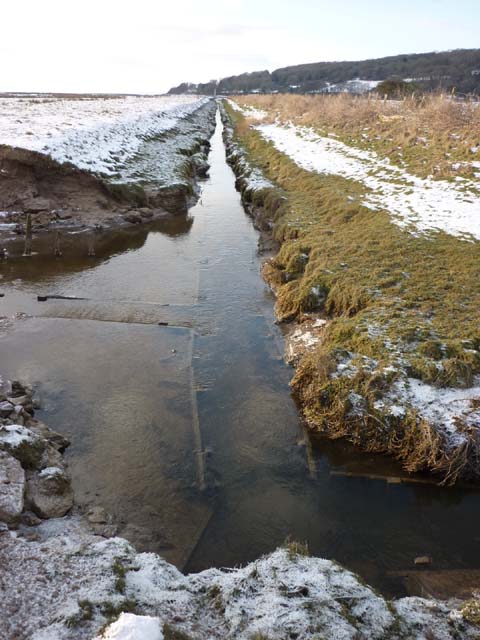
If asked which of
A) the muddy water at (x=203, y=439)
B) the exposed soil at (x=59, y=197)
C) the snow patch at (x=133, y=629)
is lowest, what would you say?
the muddy water at (x=203, y=439)

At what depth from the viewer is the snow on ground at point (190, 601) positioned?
4695 millimetres

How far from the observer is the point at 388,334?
1007 centimetres

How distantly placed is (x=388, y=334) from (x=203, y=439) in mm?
4776

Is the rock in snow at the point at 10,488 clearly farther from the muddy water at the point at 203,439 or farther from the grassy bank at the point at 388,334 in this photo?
the grassy bank at the point at 388,334

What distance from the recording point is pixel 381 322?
10.6m

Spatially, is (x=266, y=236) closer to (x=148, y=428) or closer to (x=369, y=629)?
(x=148, y=428)

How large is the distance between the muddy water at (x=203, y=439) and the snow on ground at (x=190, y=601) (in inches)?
42.8

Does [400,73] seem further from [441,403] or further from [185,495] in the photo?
[185,495]

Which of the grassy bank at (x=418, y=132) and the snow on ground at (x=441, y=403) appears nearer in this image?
the snow on ground at (x=441, y=403)

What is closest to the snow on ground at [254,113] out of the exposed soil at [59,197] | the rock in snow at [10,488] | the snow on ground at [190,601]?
the exposed soil at [59,197]

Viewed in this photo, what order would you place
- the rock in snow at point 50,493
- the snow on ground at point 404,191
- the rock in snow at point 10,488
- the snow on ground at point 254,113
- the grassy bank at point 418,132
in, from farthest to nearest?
the snow on ground at point 254,113 < the grassy bank at point 418,132 < the snow on ground at point 404,191 < the rock in snow at point 50,493 < the rock in snow at point 10,488

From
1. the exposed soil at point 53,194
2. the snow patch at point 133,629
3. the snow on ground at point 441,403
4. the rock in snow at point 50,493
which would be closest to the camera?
the snow patch at point 133,629

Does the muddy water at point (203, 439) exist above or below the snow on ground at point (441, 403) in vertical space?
below

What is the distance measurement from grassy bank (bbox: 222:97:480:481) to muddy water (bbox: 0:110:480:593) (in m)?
0.59
